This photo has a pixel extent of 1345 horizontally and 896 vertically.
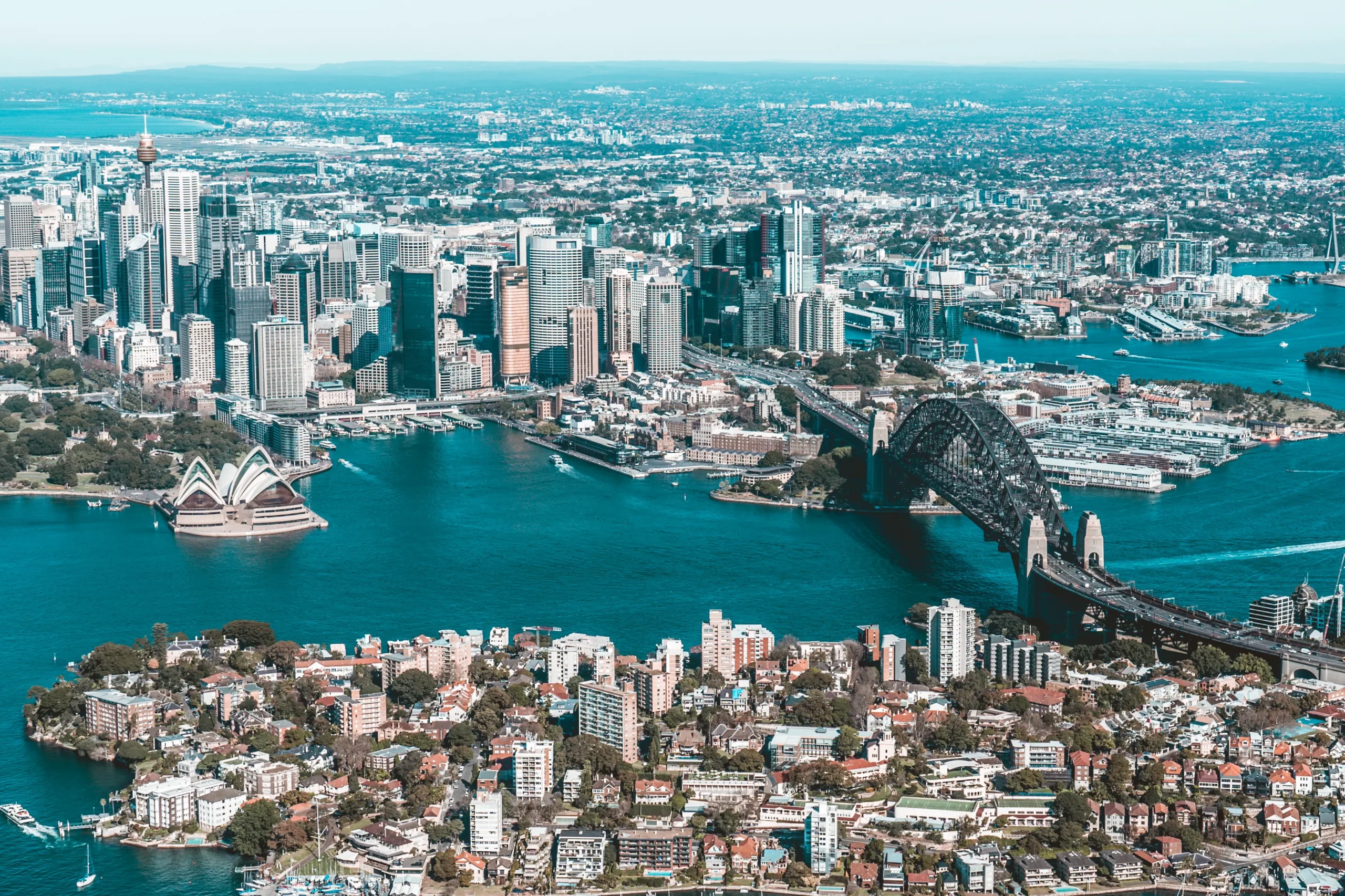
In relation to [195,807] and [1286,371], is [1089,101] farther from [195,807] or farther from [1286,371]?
[195,807]

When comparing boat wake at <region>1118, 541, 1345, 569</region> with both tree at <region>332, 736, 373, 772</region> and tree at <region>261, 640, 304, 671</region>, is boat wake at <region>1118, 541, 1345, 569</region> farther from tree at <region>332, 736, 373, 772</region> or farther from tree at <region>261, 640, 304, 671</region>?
tree at <region>332, 736, 373, 772</region>

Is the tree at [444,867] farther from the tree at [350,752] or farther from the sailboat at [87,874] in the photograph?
the sailboat at [87,874]

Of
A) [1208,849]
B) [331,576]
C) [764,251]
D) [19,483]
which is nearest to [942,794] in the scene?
[1208,849]

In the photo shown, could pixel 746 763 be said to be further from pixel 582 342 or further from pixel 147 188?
pixel 147 188

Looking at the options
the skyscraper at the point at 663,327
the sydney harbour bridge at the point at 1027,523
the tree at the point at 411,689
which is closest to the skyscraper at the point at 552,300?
the skyscraper at the point at 663,327

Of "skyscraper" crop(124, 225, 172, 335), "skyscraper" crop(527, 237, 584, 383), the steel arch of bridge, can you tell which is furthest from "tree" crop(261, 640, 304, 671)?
"skyscraper" crop(124, 225, 172, 335)
